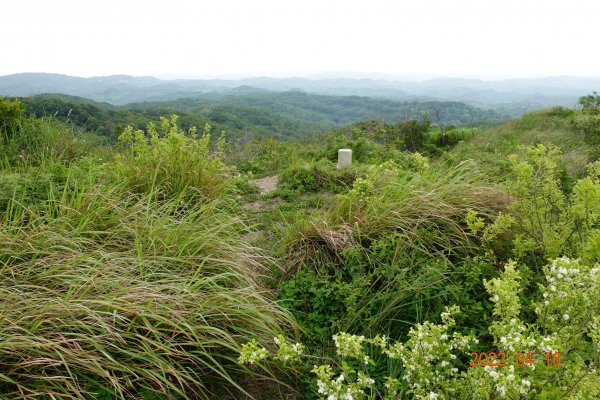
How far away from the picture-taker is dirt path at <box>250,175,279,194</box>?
19.2 ft

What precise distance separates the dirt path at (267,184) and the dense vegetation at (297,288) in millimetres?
1414

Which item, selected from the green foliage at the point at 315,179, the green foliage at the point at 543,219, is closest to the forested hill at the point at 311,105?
the green foliage at the point at 315,179

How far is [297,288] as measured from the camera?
2838mm

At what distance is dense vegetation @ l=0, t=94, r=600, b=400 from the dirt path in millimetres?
1414

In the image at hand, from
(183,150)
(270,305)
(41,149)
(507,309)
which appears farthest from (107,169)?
(507,309)

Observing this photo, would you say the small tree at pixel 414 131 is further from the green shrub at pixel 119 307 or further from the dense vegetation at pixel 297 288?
the green shrub at pixel 119 307

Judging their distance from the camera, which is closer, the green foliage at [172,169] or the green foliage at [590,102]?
the green foliage at [172,169]

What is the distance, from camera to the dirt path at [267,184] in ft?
19.2

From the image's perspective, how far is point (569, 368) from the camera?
4.78ft

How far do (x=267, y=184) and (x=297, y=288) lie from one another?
11.7ft

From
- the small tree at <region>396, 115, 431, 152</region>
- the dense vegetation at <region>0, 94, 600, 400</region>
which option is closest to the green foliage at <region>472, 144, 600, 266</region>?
the dense vegetation at <region>0, 94, 600, 400</region>

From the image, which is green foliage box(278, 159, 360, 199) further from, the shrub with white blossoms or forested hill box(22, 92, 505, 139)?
forested hill box(22, 92, 505, 139)

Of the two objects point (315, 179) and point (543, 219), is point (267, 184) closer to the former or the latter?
point (315, 179)

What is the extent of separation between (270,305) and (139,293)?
77 cm
